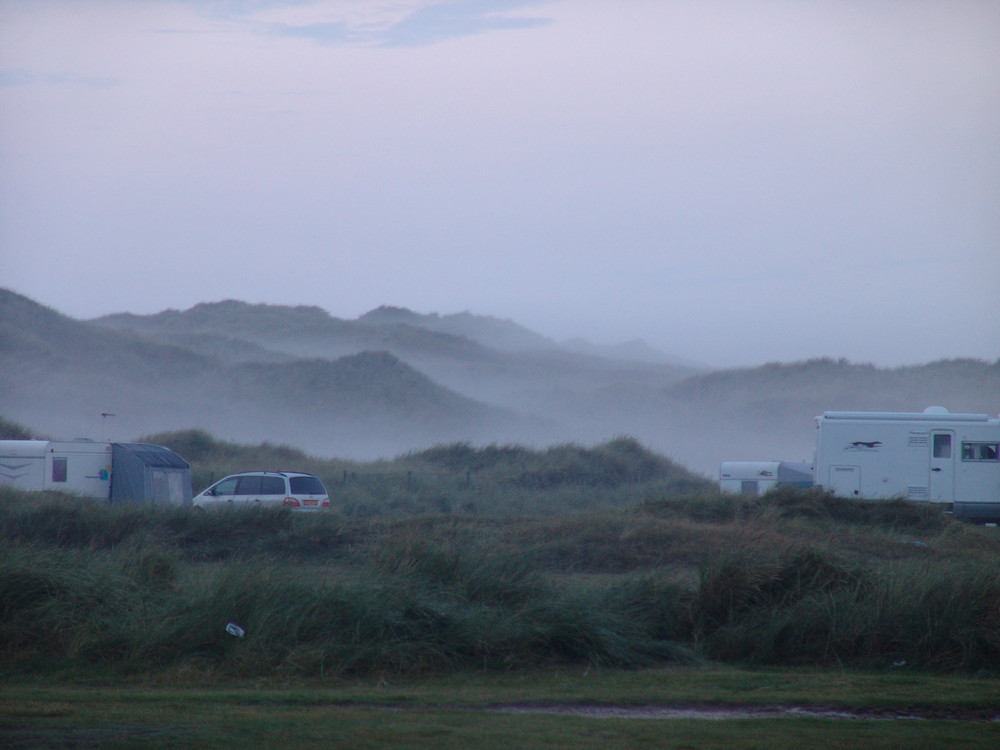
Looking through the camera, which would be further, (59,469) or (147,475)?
(59,469)

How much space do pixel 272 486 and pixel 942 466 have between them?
52.3 ft

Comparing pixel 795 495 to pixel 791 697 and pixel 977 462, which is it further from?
pixel 791 697

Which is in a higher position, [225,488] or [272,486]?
[272,486]

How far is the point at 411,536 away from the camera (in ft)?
36.7

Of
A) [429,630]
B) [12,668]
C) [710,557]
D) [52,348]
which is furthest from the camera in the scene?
[52,348]

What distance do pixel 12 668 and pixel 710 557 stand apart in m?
7.30

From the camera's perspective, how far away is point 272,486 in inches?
821

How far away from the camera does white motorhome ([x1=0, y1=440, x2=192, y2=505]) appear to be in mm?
22078

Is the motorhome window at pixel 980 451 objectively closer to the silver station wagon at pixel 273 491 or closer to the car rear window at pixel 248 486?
the silver station wagon at pixel 273 491

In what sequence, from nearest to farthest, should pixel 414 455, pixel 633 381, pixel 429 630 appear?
pixel 429 630 < pixel 414 455 < pixel 633 381

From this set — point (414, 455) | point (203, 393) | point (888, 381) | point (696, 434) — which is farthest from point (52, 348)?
point (888, 381)

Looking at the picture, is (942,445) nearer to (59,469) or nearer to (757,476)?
(757,476)

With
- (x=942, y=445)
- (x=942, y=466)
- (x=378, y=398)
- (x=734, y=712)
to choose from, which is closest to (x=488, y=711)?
(x=734, y=712)

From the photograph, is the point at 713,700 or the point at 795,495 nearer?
the point at 713,700
